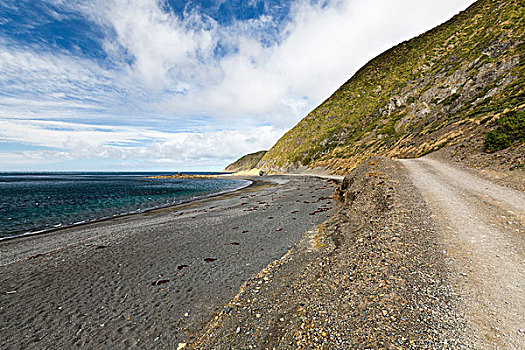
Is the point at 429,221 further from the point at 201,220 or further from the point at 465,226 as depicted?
the point at 201,220

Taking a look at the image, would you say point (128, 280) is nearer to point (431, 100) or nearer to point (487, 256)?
point (487, 256)

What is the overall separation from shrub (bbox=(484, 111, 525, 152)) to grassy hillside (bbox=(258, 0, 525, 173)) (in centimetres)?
8

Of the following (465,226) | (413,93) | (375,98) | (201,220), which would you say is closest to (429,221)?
(465,226)

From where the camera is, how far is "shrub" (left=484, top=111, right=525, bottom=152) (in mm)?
18725

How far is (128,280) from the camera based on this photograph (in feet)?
29.4

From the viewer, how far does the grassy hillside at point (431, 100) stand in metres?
30.1

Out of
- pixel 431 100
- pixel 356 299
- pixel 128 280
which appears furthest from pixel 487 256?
pixel 431 100

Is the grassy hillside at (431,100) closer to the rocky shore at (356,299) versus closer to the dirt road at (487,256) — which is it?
the dirt road at (487,256)

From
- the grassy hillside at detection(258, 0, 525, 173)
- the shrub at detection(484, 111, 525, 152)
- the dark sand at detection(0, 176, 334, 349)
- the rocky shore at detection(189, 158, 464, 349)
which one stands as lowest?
the dark sand at detection(0, 176, 334, 349)

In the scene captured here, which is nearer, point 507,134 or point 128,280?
point 128,280

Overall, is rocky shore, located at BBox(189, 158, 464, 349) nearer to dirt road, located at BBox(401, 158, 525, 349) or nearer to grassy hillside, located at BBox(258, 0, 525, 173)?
dirt road, located at BBox(401, 158, 525, 349)

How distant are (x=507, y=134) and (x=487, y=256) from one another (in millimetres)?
21848

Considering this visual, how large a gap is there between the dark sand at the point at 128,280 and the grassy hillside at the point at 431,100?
22.6 meters

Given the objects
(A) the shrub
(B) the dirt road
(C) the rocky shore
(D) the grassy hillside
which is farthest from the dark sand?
(D) the grassy hillside
